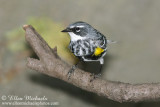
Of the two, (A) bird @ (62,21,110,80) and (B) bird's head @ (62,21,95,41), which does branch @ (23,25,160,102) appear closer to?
(A) bird @ (62,21,110,80)

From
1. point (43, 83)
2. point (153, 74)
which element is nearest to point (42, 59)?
point (43, 83)

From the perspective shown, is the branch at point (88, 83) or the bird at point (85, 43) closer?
the branch at point (88, 83)

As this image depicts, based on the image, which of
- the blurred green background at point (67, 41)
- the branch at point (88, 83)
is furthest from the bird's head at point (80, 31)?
the blurred green background at point (67, 41)

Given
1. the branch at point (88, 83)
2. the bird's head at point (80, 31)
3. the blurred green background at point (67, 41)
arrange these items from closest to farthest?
the branch at point (88, 83) < the bird's head at point (80, 31) < the blurred green background at point (67, 41)

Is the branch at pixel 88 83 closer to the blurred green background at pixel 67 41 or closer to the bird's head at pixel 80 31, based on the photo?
the bird's head at pixel 80 31

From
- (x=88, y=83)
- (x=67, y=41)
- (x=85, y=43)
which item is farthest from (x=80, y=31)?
(x=67, y=41)

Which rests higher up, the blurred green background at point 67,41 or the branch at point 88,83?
the blurred green background at point 67,41

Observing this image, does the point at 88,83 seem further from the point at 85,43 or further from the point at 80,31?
the point at 80,31
